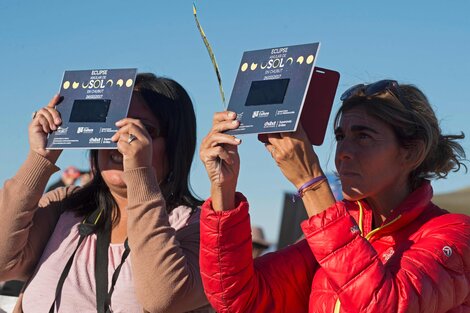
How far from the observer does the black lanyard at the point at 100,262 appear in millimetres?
3898

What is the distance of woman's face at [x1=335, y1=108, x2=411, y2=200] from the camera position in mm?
3348

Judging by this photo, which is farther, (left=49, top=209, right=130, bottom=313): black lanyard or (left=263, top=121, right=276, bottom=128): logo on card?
(left=49, top=209, right=130, bottom=313): black lanyard

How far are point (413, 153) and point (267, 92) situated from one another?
0.65m

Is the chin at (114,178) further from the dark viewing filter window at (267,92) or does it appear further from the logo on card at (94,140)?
the dark viewing filter window at (267,92)

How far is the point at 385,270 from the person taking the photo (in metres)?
3.00

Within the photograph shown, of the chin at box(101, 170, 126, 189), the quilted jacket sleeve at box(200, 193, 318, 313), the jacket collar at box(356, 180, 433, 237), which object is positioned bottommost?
the quilted jacket sleeve at box(200, 193, 318, 313)

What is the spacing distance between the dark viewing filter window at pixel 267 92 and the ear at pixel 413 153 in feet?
1.91

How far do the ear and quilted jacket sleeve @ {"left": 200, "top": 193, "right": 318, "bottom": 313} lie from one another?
0.56 meters

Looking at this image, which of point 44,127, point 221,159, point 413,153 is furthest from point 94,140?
point 413,153

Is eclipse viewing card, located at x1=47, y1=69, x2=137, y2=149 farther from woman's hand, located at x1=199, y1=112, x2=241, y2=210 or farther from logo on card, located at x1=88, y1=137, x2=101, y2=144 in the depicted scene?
woman's hand, located at x1=199, y1=112, x2=241, y2=210

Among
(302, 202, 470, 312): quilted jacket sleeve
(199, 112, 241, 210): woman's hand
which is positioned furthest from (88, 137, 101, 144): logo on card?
(302, 202, 470, 312): quilted jacket sleeve

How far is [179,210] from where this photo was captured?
4.19 meters

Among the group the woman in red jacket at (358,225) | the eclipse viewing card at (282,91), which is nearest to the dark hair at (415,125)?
the woman in red jacket at (358,225)

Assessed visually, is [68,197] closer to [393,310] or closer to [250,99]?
[250,99]
